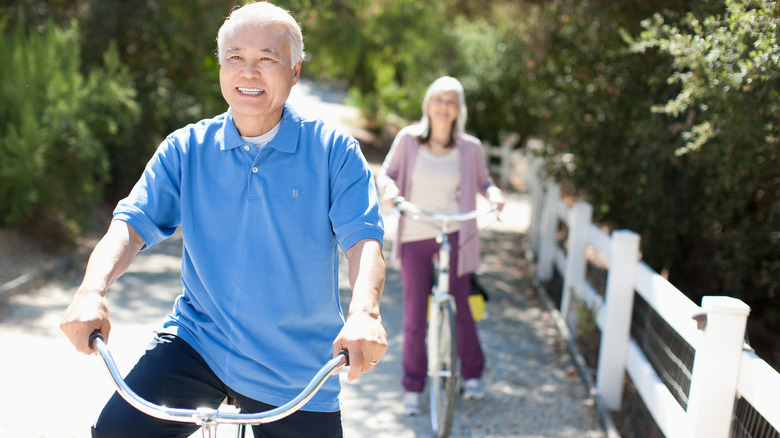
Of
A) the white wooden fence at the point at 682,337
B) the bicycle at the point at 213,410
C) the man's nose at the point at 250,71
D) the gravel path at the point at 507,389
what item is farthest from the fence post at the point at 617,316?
the bicycle at the point at 213,410

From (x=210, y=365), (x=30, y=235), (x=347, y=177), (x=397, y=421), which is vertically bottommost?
(x=397, y=421)

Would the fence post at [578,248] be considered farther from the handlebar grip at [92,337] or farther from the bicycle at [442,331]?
the handlebar grip at [92,337]

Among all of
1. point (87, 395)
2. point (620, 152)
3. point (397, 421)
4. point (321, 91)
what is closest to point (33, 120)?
point (87, 395)

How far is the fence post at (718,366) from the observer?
3.28 m

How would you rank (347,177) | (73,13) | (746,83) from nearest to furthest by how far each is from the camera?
(347,177), (746,83), (73,13)

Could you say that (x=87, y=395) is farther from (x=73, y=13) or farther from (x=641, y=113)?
(x=73, y=13)

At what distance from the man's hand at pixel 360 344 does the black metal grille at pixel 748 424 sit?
6.63 ft

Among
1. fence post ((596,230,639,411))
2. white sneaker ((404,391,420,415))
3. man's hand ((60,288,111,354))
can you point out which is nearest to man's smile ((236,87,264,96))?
man's hand ((60,288,111,354))

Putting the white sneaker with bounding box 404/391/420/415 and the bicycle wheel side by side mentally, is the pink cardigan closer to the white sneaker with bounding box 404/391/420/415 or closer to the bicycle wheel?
the bicycle wheel

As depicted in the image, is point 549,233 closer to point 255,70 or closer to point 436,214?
point 436,214

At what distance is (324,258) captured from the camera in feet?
7.98

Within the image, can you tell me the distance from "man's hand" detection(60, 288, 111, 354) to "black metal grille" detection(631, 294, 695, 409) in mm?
2992

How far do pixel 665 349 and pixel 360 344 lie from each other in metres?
3.42

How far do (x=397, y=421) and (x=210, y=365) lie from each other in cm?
273
